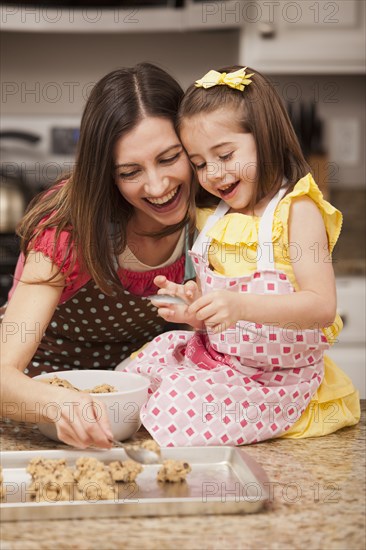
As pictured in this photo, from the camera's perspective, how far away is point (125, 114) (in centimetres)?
126

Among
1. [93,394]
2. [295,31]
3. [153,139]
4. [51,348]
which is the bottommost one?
[51,348]

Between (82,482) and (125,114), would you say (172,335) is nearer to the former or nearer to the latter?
(125,114)

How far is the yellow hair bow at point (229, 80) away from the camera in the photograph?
3.92 feet

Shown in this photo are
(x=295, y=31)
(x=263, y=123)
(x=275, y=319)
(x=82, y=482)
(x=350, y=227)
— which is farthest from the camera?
(x=350, y=227)

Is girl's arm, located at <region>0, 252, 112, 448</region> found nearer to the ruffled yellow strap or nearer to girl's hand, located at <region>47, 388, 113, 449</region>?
girl's hand, located at <region>47, 388, 113, 449</region>

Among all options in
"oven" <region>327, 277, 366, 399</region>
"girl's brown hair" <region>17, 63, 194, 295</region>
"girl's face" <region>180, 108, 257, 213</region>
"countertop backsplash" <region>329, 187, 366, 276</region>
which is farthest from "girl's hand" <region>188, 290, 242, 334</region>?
"countertop backsplash" <region>329, 187, 366, 276</region>

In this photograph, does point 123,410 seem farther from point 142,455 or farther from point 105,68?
point 105,68

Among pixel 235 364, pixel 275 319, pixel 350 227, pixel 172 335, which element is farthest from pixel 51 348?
pixel 350 227

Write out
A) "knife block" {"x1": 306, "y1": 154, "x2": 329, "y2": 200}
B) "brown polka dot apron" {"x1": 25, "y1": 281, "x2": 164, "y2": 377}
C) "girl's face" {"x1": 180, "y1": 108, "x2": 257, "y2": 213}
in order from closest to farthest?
"girl's face" {"x1": 180, "y1": 108, "x2": 257, "y2": 213}
"brown polka dot apron" {"x1": 25, "y1": 281, "x2": 164, "y2": 377}
"knife block" {"x1": 306, "y1": 154, "x2": 329, "y2": 200}

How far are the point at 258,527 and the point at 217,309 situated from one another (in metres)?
0.28

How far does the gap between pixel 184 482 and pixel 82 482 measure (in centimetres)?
12

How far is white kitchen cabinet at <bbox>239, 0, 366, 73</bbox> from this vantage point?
8.98 feet

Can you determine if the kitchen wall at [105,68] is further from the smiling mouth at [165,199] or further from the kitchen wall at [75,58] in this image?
the smiling mouth at [165,199]

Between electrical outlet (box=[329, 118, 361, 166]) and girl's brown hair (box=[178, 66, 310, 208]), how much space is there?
6.46ft
